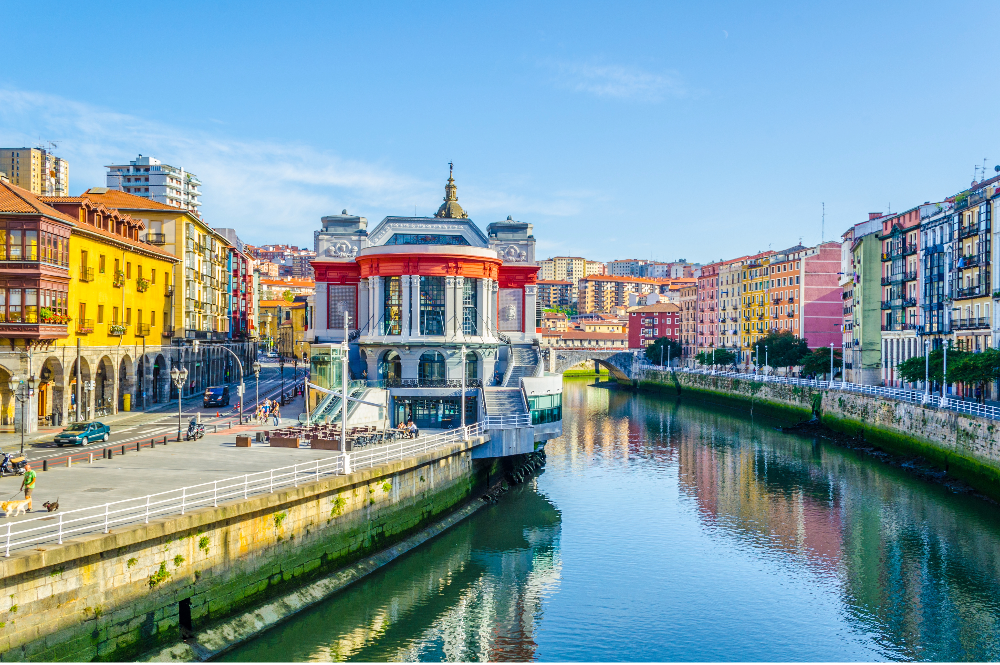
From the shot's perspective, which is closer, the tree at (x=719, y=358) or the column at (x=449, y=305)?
the column at (x=449, y=305)

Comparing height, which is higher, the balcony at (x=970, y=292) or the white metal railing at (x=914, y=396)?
the balcony at (x=970, y=292)

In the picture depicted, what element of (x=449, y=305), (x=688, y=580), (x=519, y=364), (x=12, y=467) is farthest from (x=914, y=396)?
(x=12, y=467)

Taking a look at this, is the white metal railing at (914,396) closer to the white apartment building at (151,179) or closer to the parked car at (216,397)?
the parked car at (216,397)

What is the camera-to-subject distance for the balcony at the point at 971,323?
73.2 m

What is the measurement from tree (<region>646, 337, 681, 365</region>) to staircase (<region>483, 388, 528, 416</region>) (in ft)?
375

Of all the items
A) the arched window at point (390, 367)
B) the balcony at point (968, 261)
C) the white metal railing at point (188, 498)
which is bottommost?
the white metal railing at point (188, 498)

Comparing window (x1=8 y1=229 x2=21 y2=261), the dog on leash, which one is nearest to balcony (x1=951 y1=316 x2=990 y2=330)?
the dog on leash

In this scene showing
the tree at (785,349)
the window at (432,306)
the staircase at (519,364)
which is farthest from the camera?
the tree at (785,349)

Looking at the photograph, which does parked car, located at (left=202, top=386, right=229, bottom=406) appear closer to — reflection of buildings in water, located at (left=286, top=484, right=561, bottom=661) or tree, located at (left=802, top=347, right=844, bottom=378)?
reflection of buildings in water, located at (left=286, top=484, right=561, bottom=661)

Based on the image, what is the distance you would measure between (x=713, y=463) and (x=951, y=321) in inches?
1307

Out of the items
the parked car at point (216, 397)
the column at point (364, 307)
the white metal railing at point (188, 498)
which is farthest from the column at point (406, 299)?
the white metal railing at point (188, 498)

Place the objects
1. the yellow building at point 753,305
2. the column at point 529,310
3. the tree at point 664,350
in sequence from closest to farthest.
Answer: the column at point 529,310, the yellow building at point 753,305, the tree at point 664,350

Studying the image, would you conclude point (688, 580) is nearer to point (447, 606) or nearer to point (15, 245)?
point (447, 606)

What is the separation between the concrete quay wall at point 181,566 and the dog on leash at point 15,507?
3.95 meters
